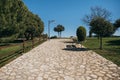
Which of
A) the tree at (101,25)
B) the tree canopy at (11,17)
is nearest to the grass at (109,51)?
the tree at (101,25)

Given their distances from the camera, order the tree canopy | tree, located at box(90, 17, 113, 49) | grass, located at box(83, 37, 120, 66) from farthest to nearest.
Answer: tree, located at box(90, 17, 113, 49) < the tree canopy < grass, located at box(83, 37, 120, 66)

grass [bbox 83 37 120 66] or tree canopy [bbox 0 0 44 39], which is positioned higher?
tree canopy [bbox 0 0 44 39]

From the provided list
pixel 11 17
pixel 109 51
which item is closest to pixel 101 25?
pixel 109 51

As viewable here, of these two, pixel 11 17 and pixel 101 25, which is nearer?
pixel 101 25

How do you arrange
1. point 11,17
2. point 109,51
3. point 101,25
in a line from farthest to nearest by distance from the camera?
point 11,17, point 101,25, point 109,51

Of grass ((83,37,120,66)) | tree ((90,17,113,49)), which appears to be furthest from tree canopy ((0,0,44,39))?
grass ((83,37,120,66))

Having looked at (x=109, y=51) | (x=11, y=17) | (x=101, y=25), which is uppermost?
(x=11, y=17)

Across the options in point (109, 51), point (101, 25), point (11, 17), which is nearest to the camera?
point (109, 51)

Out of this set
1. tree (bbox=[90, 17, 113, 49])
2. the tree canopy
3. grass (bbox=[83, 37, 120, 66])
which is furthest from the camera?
tree (bbox=[90, 17, 113, 49])

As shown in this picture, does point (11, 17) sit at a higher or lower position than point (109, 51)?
higher

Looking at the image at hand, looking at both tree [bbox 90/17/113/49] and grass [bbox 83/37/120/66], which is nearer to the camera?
grass [bbox 83/37/120/66]

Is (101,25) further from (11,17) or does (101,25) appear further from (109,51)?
(11,17)

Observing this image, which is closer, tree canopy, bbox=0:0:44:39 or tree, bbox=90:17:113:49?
tree canopy, bbox=0:0:44:39

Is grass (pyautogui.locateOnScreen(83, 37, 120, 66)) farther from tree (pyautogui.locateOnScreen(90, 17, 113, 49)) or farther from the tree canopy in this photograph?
the tree canopy
